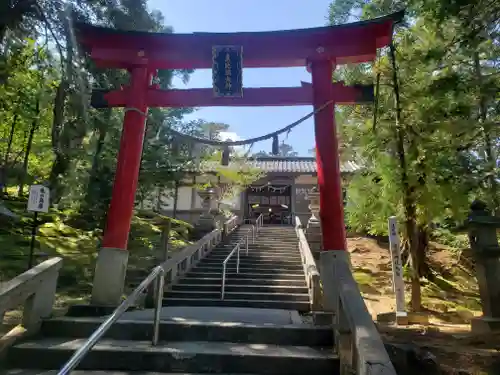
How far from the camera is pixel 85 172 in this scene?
12250 mm

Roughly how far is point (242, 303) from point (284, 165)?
19.8m

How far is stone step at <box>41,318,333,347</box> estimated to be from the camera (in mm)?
4293

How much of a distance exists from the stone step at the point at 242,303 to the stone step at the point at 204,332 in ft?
8.57


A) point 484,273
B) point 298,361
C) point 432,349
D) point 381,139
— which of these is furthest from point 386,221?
point 298,361

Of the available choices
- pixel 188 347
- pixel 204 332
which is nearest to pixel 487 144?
pixel 204 332

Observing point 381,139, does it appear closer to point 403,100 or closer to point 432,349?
point 403,100

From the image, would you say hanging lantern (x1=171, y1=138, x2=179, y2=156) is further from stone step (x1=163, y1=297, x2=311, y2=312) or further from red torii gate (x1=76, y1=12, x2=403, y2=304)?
stone step (x1=163, y1=297, x2=311, y2=312)

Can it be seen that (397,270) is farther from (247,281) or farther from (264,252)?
(264,252)

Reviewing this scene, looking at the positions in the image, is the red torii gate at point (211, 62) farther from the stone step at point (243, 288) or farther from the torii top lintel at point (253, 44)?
the stone step at point (243, 288)

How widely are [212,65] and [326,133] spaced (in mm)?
2522

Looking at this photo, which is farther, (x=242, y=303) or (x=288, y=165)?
(x=288, y=165)

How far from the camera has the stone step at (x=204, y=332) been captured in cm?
429

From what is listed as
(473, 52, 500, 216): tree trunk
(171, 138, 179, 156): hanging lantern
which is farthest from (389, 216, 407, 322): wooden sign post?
(171, 138, 179, 156): hanging lantern

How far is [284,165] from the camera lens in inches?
1041
